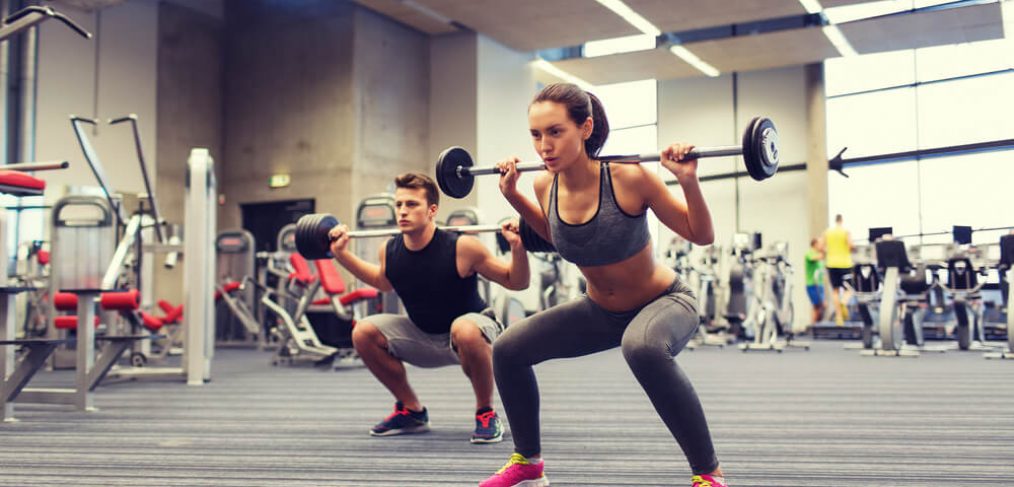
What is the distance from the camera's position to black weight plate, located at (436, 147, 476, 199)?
7.66 ft

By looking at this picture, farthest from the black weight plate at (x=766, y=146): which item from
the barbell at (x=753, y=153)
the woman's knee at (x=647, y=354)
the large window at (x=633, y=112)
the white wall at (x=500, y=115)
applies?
the large window at (x=633, y=112)

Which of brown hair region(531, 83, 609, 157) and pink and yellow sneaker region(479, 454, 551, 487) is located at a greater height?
brown hair region(531, 83, 609, 157)

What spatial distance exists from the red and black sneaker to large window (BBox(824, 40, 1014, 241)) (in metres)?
9.65

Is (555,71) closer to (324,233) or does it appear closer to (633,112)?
(633,112)

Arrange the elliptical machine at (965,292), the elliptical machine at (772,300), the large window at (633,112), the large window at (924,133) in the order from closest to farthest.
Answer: the elliptical machine at (965,292), the elliptical machine at (772,300), the large window at (924,133), the large window at (633,112)

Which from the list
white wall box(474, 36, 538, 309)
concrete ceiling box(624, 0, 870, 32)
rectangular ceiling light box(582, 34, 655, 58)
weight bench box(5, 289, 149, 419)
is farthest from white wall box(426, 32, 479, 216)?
weight bench box(5, 289, 149, 419)

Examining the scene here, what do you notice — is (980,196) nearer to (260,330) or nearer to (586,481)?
(260,330)

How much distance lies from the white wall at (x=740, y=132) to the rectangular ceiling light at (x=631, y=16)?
115 inches

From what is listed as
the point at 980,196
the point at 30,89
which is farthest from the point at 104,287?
the point at 980,196

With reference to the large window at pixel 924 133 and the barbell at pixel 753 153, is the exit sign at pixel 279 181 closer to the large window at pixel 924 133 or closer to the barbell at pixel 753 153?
the large window at pixel 924 133

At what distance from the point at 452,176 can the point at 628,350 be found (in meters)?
0.79

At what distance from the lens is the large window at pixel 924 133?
36.4 feet

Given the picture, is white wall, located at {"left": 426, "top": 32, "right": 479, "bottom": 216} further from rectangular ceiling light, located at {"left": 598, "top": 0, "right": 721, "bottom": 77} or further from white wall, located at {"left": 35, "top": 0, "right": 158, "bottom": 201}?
white wall, located at {"left": 35, "top": 0, "right": 158, "bottom": 201}

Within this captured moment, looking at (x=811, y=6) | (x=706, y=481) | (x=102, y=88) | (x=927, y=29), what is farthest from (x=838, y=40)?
(x=706, y=481)
